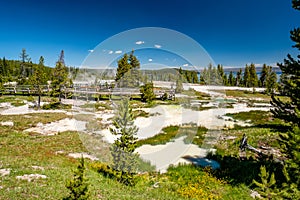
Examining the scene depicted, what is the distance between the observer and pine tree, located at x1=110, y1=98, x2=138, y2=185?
1120 centimetres

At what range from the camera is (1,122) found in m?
26.1

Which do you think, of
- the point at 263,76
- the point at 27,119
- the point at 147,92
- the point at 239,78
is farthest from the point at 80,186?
the point at 239,78

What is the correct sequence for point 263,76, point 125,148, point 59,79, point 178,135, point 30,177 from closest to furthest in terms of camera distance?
A: point 30,177 < point 125,148 < point 178,135 < point 59,79 < point 263,76

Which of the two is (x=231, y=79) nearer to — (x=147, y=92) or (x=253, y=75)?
(x=253, y=75)

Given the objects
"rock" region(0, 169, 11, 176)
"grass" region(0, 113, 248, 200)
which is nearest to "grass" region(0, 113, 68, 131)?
"grass" region(0, 113, 248, 200)

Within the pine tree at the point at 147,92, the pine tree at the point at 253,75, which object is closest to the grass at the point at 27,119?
the pine tree at the point at 147,92

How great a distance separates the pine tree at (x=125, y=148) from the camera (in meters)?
11.2

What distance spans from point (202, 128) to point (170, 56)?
14.5 meters

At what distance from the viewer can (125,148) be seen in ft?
36.8

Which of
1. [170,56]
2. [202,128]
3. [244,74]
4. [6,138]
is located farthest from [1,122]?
[244,74]

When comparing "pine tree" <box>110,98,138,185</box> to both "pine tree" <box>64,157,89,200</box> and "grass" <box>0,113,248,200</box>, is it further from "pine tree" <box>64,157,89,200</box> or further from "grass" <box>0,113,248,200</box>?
"pine tree" <box>64,157,89,200</box>

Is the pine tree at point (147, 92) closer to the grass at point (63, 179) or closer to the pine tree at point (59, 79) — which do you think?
the pine tree at point (59, 79)

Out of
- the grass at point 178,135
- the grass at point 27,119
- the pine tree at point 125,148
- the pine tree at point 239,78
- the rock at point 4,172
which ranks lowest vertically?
the grass at point 178,135

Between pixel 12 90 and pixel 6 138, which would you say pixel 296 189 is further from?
pixel 12 90
